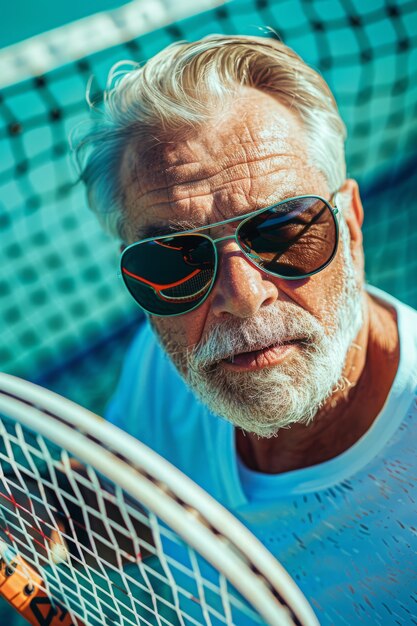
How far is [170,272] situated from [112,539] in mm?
656

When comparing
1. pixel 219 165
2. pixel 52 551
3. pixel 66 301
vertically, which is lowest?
pixel 66 301

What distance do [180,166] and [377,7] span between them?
2359 millimetres

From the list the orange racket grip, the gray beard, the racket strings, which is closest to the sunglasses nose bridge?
the gray beard

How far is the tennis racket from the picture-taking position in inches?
38.0

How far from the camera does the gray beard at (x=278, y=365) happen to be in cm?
156

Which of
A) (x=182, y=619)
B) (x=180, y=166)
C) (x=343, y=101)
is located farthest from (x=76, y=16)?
(x=182, y=619)

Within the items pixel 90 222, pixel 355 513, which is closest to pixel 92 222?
pixel 90 222

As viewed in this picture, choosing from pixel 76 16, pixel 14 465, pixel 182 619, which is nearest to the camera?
pixel 182 619

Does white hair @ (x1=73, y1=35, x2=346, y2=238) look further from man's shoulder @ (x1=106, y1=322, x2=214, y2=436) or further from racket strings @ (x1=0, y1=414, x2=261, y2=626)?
racket strings @ (x1=0, y1=414, x2=261, y2=626)

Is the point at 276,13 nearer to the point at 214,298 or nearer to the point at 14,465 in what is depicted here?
the point at 214,298

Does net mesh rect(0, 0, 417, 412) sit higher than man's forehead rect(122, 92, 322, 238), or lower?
lower

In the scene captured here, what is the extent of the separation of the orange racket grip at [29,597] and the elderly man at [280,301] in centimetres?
58

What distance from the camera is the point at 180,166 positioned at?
1.60 meters

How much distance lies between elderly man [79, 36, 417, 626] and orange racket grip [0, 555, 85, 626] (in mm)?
576
